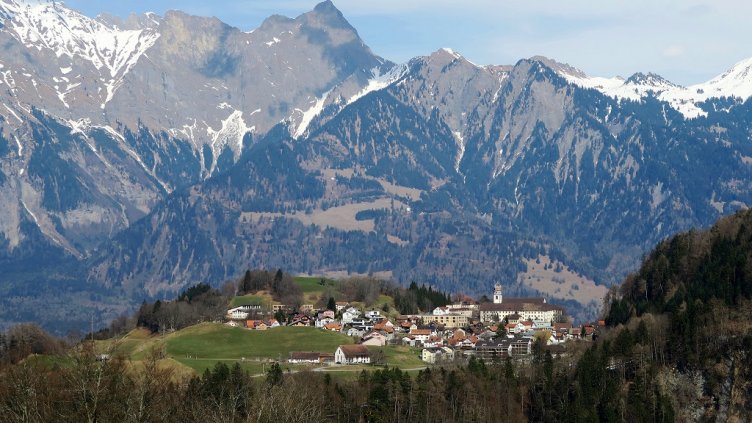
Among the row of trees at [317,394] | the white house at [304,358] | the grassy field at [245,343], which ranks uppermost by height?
the grassy field at [245,343]

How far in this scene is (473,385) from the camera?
13938 centimetres

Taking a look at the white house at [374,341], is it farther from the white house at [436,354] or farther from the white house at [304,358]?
the white house at [304,358]

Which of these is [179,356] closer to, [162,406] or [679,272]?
[679,272]

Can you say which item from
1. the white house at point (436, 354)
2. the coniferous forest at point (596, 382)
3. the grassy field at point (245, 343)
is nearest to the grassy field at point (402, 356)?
the white house at point (436, 354)

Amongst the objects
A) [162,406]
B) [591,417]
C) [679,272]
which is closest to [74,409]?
[162,406]

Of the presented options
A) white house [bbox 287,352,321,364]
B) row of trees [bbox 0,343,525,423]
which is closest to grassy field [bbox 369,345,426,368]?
white house [bbox 287,352,321,364]

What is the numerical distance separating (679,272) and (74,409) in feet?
318

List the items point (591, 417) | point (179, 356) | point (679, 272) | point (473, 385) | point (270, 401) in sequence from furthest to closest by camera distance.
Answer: point (179, 356) → point (679, 272) → point (473, 385) → point (591, 417) → point (270, 401)

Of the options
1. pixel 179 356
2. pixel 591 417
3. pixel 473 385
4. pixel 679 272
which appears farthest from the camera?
pixel 179 356

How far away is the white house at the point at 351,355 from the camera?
178m

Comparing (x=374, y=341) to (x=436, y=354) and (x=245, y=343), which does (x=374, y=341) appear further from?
(x=245, y=343)

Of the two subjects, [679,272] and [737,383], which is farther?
[679,272]

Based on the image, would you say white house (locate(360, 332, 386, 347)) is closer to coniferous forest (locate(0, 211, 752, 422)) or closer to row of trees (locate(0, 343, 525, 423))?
row of trees (locate(0, 343, 525, 423))

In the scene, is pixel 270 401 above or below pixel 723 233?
below
